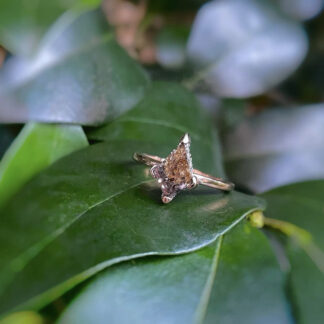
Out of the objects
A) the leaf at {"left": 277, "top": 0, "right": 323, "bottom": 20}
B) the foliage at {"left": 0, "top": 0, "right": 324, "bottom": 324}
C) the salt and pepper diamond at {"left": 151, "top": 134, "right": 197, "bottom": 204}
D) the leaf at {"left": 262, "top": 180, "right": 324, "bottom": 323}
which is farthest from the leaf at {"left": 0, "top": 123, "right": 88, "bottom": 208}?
the leaf at {"left": 277, "top": 0, "right": 323, "bottom": 20}

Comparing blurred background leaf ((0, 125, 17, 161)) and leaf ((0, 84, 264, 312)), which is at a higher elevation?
blurred background leaf ((0, 125, 17, 161))

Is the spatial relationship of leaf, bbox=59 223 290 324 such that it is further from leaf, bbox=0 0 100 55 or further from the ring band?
leaf, bbox=0 0 100 55

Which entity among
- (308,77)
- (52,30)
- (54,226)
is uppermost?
(52,30)

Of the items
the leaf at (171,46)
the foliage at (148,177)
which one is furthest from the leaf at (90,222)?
the leaf at (171,46)

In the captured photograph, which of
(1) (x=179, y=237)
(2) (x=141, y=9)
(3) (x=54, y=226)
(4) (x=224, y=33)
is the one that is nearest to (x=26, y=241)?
(3) (x=54, y=226)

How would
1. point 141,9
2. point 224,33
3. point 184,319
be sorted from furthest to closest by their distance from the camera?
1. point 141,9
2. point 224,33
3. point 184,319

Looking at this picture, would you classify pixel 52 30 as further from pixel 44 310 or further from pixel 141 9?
pixel 141 9
